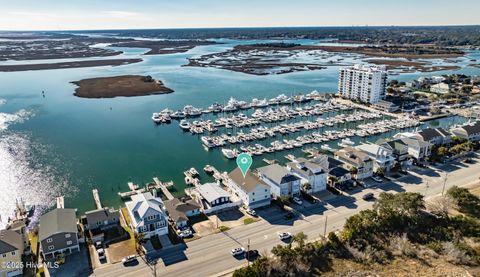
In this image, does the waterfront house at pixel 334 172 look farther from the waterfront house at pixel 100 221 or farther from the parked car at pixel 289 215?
the waterfront house at pixel 100 221

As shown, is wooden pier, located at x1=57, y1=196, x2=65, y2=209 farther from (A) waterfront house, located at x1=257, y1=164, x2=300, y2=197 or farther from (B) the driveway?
(A) waterfront house, located at x1=257, y1=164, x2=300, y2=197

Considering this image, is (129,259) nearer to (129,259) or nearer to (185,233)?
(129,259)

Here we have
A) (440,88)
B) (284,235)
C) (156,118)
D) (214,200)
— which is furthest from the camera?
(440,88)

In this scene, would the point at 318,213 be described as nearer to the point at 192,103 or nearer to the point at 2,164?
the point at 2,164

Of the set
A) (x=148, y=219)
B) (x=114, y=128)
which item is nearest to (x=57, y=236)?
(x=148, y=219)

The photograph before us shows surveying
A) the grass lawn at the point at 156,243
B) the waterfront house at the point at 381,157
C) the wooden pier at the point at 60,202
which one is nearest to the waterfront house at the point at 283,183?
the waterfront house at the point at 381,157

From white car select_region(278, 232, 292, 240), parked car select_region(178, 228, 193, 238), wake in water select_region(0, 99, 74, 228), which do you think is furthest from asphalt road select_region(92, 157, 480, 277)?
wake in water select_region(0, 99, 74, 228)
